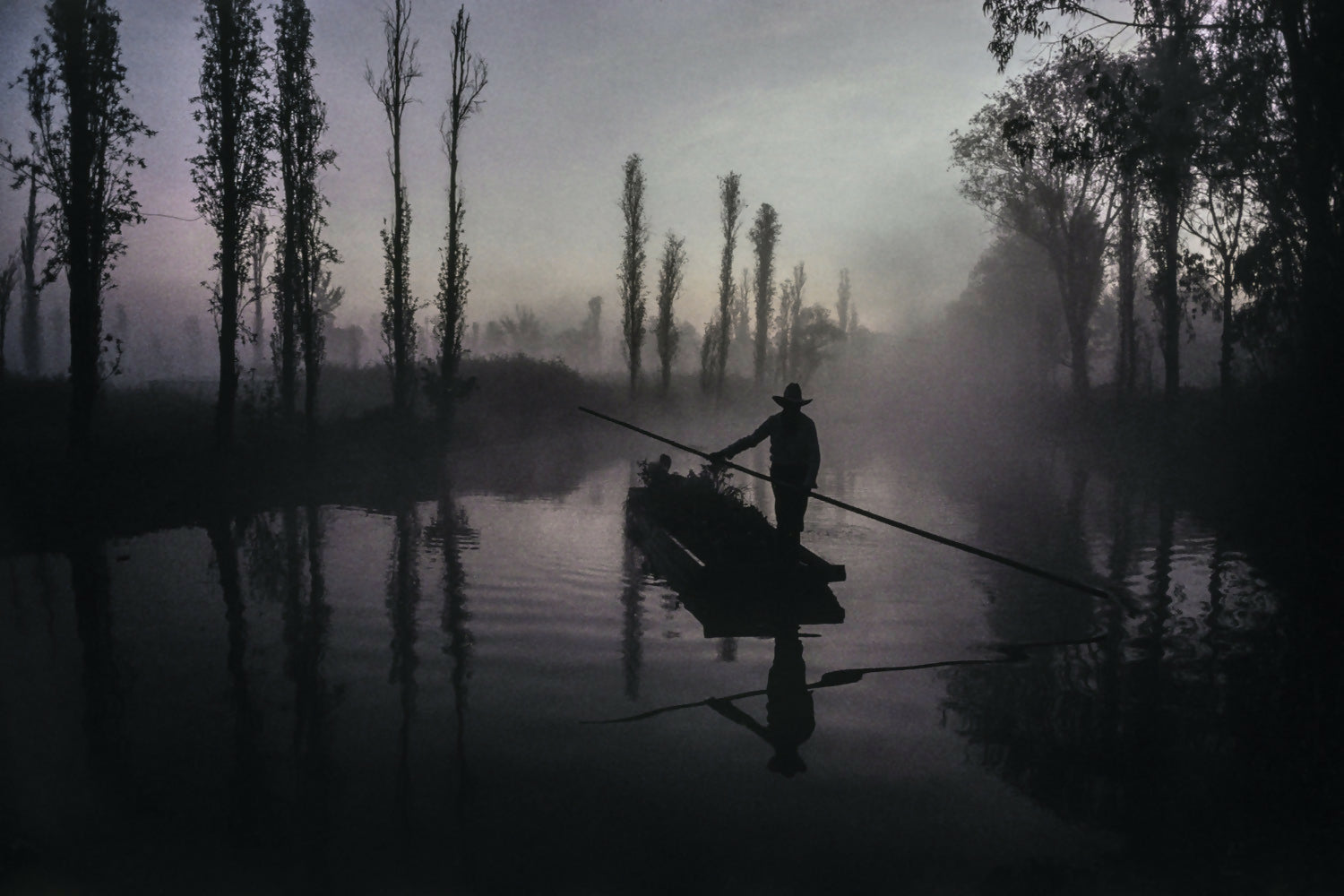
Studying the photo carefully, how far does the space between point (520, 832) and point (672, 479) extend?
33.0ft

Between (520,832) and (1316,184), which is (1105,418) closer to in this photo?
(1316,184)

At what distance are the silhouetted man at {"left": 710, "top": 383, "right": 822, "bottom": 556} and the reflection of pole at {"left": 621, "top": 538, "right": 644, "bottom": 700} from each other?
1.75m

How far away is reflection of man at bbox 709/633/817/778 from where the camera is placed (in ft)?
16.8

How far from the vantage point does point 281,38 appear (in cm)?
2392

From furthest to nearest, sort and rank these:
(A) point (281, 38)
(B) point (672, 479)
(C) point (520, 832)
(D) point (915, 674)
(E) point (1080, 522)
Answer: (A) point (281, 38) → (E) point (1080, 522) → (B) point (672, 479) → (D) point (915, 674) → (C) point (520, 832)

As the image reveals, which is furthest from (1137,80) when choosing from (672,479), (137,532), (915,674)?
(137,532)

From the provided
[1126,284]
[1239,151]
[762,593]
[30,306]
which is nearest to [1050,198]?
[1126,284]

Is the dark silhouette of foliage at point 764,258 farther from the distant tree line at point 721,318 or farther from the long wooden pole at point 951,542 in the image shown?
the long wooden pole at point 951,542

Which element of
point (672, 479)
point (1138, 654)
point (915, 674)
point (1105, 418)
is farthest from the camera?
point (1105, 418)

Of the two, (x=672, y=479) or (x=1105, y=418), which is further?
(x=1105, y=418)

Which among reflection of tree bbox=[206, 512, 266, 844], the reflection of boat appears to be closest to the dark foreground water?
reflection of tree bbox=[206, 512, 266, 844]

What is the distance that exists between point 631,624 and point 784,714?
2686 mm

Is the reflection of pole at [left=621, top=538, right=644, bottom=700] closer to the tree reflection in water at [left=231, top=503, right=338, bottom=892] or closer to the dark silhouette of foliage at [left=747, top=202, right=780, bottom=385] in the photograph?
the tree reflection in water at [left=231, top=503, right=338, bottom=892]

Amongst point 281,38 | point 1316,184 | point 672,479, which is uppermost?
point 281,38
